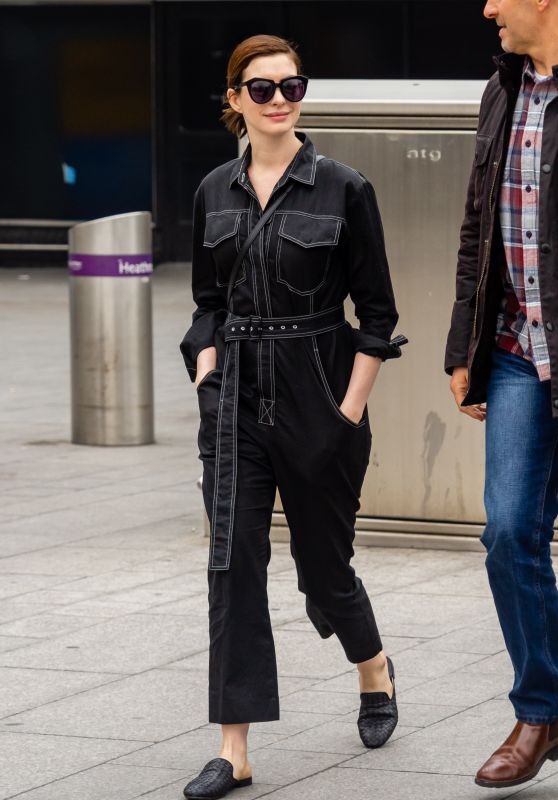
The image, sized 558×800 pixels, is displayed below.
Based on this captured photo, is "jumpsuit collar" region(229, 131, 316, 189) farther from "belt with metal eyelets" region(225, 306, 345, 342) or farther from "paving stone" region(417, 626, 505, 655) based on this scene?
"paving stone" region(417, 626, 505, 655)

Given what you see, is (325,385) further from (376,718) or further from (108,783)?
(108,783)

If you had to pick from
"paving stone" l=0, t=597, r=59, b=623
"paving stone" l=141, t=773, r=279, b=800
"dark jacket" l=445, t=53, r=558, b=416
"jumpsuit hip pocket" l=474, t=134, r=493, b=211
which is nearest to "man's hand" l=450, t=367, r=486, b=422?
"dark jacket" l=445, t=53, r=558, b=416

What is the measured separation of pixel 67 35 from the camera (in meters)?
23.3

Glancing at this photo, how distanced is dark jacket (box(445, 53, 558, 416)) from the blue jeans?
88mm

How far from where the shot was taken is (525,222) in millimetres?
4238

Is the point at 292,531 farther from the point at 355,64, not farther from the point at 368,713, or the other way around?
the point at 355,64

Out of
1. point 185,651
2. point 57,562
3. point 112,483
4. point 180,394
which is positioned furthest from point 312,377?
point 180,394

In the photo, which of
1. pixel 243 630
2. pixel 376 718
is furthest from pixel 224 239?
pixel 376 718

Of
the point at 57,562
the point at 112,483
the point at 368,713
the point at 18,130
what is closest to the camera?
the point at 368,713

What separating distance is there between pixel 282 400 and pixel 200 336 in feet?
1.03

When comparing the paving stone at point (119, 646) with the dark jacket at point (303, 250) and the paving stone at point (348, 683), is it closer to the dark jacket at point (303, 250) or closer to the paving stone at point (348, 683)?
the paving stone at point (348, 683)

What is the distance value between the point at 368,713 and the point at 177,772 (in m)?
0.57

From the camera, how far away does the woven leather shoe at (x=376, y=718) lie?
4739 millimetres

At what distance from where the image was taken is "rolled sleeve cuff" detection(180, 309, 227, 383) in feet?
15.3
